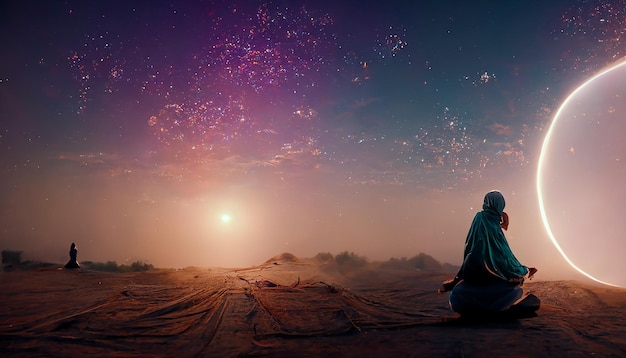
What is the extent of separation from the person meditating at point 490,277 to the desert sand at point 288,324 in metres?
0.36

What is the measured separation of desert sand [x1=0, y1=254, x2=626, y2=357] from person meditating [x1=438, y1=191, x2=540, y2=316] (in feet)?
1.18

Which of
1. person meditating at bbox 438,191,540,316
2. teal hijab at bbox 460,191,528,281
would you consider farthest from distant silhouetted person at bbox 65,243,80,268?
teal hijab at bbox 460,191,528,281

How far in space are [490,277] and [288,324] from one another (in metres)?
4.58

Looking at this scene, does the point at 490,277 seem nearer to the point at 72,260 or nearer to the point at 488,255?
the point at 488,255

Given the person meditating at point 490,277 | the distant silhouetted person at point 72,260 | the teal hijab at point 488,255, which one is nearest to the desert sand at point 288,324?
the person meditating at point 490,277

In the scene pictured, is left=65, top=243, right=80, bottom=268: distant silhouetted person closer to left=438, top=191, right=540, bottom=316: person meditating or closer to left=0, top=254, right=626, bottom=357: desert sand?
left=0, top=254, right=626, bottom=357: desert sand

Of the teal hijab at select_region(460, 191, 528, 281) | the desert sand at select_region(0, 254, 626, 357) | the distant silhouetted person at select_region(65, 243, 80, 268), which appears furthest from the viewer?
the distant silhouetted person at select_region(65, 243, 80, 268)

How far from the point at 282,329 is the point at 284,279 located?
963cm

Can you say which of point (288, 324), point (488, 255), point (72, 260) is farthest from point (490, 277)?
point (72, 260)

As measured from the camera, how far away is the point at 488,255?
25.8ft

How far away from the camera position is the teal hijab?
7.85 metres

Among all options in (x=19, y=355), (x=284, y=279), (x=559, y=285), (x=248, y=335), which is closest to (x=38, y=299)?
(x=19, y=355)

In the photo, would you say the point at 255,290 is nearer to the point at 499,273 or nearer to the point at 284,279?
the point at 284,279

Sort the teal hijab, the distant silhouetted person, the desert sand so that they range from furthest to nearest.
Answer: the distant silhouetted person, the teal hijab, the desert sand
